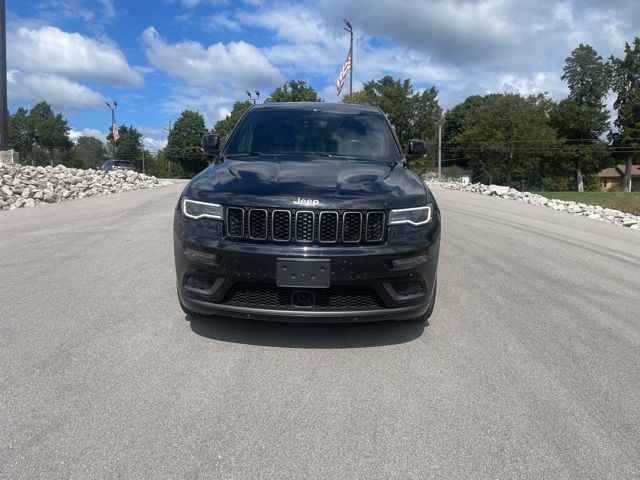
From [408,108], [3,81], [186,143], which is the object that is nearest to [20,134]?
[186,143]

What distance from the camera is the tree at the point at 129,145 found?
93.9 m

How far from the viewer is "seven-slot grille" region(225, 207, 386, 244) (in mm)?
3355

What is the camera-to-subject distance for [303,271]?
10.7 feet

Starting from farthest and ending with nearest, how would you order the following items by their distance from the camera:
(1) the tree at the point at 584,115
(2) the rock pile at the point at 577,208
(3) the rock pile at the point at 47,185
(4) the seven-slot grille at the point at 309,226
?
(1) the tree at the point at 584,115
(2) the rock pile at the point at 577,208
(3) the rock pile at the point at 47,185
(4) the seven-slot grille at the point at 309,226

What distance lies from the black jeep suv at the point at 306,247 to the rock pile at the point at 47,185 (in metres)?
10.1

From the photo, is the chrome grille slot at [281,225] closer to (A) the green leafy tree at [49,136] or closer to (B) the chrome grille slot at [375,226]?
(B) the chrome grille slot at [375,226]

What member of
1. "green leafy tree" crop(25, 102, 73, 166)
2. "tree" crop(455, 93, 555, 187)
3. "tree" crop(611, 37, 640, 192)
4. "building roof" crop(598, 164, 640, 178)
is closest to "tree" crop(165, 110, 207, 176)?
"green leafy tree" crop(25, 102, 73, 166)

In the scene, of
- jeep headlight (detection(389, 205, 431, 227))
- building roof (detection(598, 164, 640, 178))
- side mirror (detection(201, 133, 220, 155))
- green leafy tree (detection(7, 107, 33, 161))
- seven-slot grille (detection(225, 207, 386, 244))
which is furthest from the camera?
green leafy tree (detection(7, 107, 33, 161))

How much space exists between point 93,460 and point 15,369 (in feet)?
4.15

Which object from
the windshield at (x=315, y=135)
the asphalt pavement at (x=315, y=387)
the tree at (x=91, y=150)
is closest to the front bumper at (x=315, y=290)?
the asphalt pavement at (x=315, y=387)

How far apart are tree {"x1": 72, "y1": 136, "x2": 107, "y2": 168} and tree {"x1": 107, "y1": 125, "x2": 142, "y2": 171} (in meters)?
18.3

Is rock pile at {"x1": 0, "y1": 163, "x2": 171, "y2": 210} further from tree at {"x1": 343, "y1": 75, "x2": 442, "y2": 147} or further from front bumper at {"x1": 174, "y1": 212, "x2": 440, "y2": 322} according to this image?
tree at {"x1": 343, "y1": 75, "x2": 442, "y2": 147}

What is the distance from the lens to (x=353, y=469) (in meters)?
2.31

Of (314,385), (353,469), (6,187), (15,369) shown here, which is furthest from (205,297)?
(6,187)
